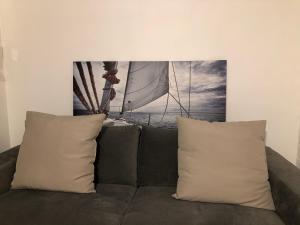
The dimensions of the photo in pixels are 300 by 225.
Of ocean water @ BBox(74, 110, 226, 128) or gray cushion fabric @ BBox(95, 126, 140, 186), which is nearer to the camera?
gray cushion fabric @ BBox(95, 126, 140, 186)

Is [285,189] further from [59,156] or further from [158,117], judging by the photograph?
[59,156]

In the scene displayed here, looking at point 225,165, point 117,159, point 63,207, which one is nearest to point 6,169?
point 63,207

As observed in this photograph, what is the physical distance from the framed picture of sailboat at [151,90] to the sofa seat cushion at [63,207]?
0.74 meters

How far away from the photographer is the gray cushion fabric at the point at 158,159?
1.98 metres

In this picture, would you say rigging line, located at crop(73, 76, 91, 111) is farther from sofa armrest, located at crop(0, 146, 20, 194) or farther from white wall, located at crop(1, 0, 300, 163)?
sofa armrest, located at crop(0, 146, 20, 194)

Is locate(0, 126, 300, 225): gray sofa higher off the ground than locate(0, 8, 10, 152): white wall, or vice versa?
locate(0, 8, 10, 152): white wall

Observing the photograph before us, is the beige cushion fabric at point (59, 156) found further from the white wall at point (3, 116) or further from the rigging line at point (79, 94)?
the white wall at point (3, 116)

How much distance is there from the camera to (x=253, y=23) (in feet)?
7.29

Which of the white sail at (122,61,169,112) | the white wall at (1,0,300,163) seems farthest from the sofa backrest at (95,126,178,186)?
the white wall at (1,0,300,163)

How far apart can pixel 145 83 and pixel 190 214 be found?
45.3 inches

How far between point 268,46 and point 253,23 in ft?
0.71

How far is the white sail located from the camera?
234cm

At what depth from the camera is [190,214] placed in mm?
1588

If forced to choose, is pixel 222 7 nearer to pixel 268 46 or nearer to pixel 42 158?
pixel 268 46
